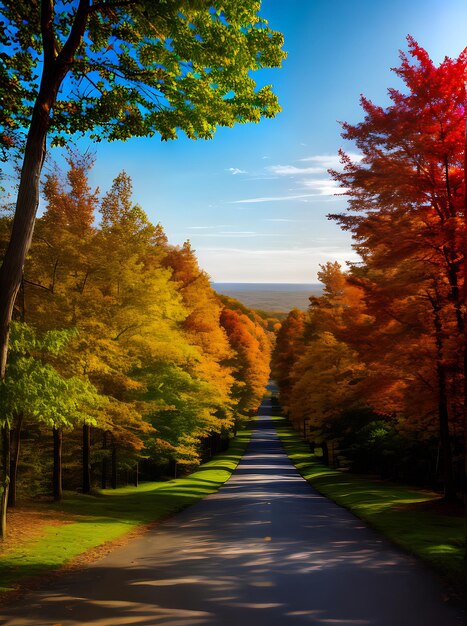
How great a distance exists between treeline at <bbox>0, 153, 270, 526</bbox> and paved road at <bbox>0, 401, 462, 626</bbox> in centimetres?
335

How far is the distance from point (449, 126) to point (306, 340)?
103ft

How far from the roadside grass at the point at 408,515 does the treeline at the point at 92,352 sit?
7.72 metres

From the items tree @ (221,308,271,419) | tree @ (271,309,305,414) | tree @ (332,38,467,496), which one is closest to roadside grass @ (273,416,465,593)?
tree @ (332,38,467,496)

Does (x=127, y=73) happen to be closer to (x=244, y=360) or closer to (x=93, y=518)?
(x=93, y=518)

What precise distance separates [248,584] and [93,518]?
30.9ft

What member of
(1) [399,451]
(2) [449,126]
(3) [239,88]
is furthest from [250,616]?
(1) [399,451]

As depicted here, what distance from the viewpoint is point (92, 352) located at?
55.8 ft

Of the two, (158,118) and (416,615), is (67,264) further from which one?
(416,615)

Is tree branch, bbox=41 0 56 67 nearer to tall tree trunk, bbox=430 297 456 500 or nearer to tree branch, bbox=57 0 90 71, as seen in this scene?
tree branch, bbox=57 0 90 71

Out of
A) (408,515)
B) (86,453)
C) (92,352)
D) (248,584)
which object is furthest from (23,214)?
(86,453)

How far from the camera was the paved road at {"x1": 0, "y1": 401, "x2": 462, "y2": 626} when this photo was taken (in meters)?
7.07

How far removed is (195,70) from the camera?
31.8 ft

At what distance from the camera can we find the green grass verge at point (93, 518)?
404 inches

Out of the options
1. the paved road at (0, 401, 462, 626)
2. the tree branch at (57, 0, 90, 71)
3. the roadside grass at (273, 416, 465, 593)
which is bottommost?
the roadside grass at (273, 416, 465, 593)
